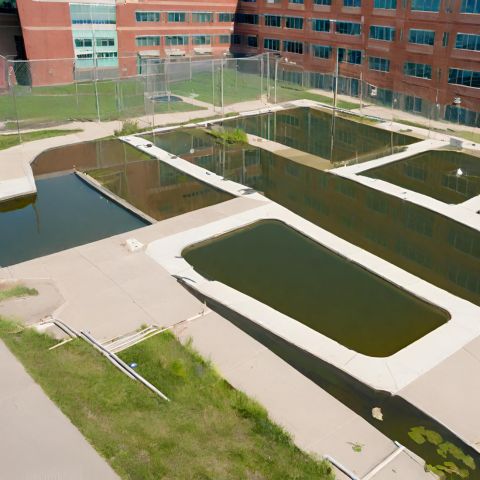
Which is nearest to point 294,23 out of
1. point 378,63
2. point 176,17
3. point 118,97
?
point 378,63

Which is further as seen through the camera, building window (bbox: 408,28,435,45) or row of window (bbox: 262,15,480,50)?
building window (bbox: 408,28,435,45)

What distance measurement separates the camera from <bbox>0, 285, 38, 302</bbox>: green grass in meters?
17.8

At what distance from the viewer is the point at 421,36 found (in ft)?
156

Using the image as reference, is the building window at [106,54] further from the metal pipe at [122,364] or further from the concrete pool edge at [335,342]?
the metal pipe at [122,364]

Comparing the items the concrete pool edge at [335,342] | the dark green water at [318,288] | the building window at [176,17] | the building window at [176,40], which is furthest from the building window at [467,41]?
the building window at [176,17]

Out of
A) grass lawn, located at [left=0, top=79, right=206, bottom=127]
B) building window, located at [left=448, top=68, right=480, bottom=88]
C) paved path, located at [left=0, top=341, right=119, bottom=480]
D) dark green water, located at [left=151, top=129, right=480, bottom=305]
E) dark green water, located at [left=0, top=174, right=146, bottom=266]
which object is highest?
building window, located at [left=448, top=68, right=480, bottom=88]

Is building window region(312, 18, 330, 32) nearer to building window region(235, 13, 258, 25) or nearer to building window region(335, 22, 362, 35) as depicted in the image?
building window region(335, 22, 362, 35)

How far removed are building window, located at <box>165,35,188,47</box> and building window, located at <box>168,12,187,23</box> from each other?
166 cm

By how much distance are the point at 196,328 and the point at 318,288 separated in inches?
201

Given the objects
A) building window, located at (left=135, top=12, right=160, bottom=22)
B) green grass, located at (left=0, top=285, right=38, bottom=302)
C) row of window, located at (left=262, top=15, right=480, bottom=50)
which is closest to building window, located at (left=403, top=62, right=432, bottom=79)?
row of window, located at (left=262, top=15, right=480, bottom=50)

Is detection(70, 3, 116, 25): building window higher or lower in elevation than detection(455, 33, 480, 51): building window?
higher

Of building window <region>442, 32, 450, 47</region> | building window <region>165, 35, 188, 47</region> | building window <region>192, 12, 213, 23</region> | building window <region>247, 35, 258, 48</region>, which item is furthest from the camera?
building window <region>247, 35, 258, 48</region>

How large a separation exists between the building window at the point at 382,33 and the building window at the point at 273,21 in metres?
13.4

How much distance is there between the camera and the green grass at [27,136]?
35.2m
